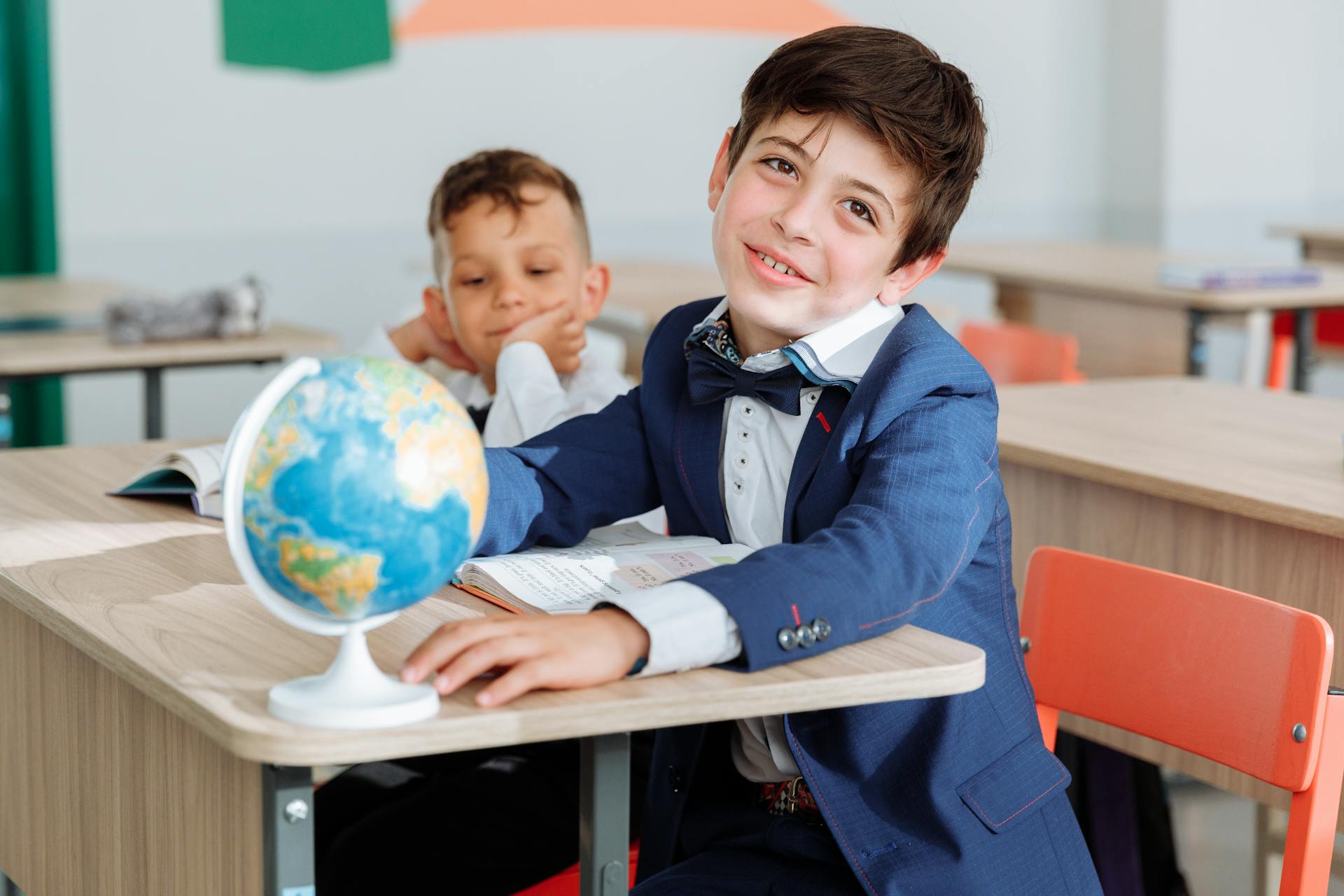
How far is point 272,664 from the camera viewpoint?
1.08m

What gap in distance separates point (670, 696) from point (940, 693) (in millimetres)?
197

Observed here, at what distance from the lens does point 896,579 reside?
114cm

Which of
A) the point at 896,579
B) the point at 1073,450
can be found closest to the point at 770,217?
the point at 896,579

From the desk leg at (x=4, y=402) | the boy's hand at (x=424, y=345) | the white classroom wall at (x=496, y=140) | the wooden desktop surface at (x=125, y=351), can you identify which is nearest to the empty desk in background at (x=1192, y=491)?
the boy's hand at (x=424, y=345)

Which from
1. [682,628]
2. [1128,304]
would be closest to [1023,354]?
[1128,304]

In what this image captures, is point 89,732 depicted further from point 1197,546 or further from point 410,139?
point 410,139

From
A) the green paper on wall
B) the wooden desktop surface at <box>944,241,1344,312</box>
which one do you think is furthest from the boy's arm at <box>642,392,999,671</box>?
the green paper on wall

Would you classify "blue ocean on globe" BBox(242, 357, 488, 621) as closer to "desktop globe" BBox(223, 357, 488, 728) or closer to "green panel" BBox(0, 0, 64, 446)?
"desktop globe" BBox(223, 357, 488, 728)

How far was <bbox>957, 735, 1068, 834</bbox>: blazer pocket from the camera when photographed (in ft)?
4.16

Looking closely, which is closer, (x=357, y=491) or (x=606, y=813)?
(x=357, y=491)

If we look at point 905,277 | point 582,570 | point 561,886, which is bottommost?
point 561,886

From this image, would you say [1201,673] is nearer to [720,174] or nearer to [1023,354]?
[720,174]

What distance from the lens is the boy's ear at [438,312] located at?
2227 mm

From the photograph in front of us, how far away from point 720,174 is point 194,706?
78 cm
